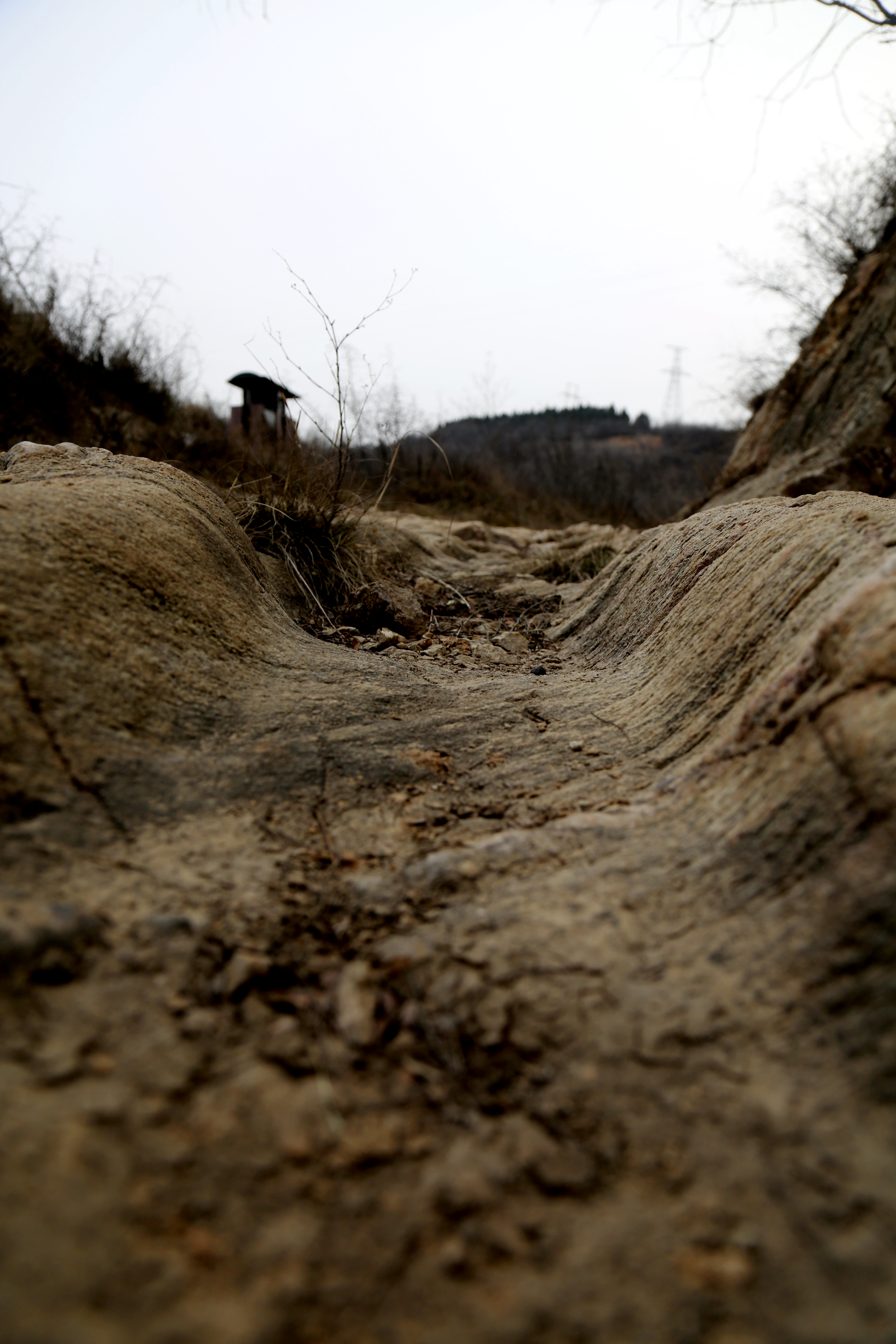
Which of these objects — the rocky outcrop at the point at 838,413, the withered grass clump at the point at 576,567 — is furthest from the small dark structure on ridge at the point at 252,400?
the rocky outcrop at the point at 838,413

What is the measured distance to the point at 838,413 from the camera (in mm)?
5723

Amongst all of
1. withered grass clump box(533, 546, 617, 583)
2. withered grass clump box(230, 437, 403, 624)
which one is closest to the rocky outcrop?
withered grass clump box(533, 546, 617, 583)

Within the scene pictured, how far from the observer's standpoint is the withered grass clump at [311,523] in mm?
3139

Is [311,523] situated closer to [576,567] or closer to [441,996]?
[576,567]

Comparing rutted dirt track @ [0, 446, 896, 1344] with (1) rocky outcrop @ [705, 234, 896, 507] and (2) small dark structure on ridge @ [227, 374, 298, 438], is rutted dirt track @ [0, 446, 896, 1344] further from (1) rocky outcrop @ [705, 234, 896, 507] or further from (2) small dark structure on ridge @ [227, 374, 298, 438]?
(2) small dark structure on ridge @ [227, 374, 298, 438]

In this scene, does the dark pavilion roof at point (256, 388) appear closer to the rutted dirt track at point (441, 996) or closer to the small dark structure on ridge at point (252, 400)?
the small dark structure on ridge at point (252, 400)

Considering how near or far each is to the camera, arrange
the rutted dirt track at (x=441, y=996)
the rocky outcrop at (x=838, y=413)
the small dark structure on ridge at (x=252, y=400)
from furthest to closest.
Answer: the small dark structure on ridge at (x=252, y=400) → the rocky outcrop at (x=838, y=413) → the rutted dirt track at (x=441, y=996)

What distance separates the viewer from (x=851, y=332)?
6.01 m

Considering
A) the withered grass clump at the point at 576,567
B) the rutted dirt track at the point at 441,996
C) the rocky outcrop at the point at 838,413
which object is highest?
the rocky outcrop at the point at 838,413

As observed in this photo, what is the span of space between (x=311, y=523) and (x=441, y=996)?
271 cm

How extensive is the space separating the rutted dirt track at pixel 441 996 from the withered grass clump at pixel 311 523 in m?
1.55

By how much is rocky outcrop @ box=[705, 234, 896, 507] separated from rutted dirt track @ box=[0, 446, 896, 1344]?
4207 millimetres

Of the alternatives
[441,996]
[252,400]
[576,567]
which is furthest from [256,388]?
[441,996]

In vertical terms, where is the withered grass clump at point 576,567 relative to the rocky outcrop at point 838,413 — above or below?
below
